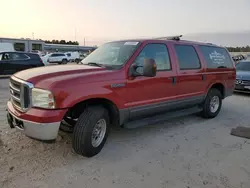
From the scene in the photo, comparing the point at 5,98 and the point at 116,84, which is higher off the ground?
the point at 116,84

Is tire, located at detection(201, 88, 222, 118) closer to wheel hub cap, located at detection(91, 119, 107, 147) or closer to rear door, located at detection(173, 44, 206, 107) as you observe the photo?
rear door, located at detection(173, 44, 206, 107)

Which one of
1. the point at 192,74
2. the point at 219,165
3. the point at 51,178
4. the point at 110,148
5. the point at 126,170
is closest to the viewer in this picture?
the point at 51,178

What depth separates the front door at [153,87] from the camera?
13.6ft

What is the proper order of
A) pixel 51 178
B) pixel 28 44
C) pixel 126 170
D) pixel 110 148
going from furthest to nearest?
pixel 28 44
pixel 110 148
pixel 126 170
pixel 51 178

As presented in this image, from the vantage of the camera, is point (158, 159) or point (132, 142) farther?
point (132, 142)

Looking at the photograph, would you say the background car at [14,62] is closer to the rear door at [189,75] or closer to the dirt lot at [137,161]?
the dirt lot at [137,161]

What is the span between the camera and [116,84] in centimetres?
381

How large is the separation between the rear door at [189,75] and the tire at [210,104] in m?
0.30

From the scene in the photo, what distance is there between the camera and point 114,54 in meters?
4.44

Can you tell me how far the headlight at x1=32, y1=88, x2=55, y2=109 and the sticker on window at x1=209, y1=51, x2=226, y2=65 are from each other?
429 centimetres

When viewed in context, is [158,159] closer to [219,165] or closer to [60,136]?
[219,165]

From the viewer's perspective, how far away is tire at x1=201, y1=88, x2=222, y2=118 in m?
5.93

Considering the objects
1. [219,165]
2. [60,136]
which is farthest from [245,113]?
[60,136]

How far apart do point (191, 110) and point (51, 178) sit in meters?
3.56
